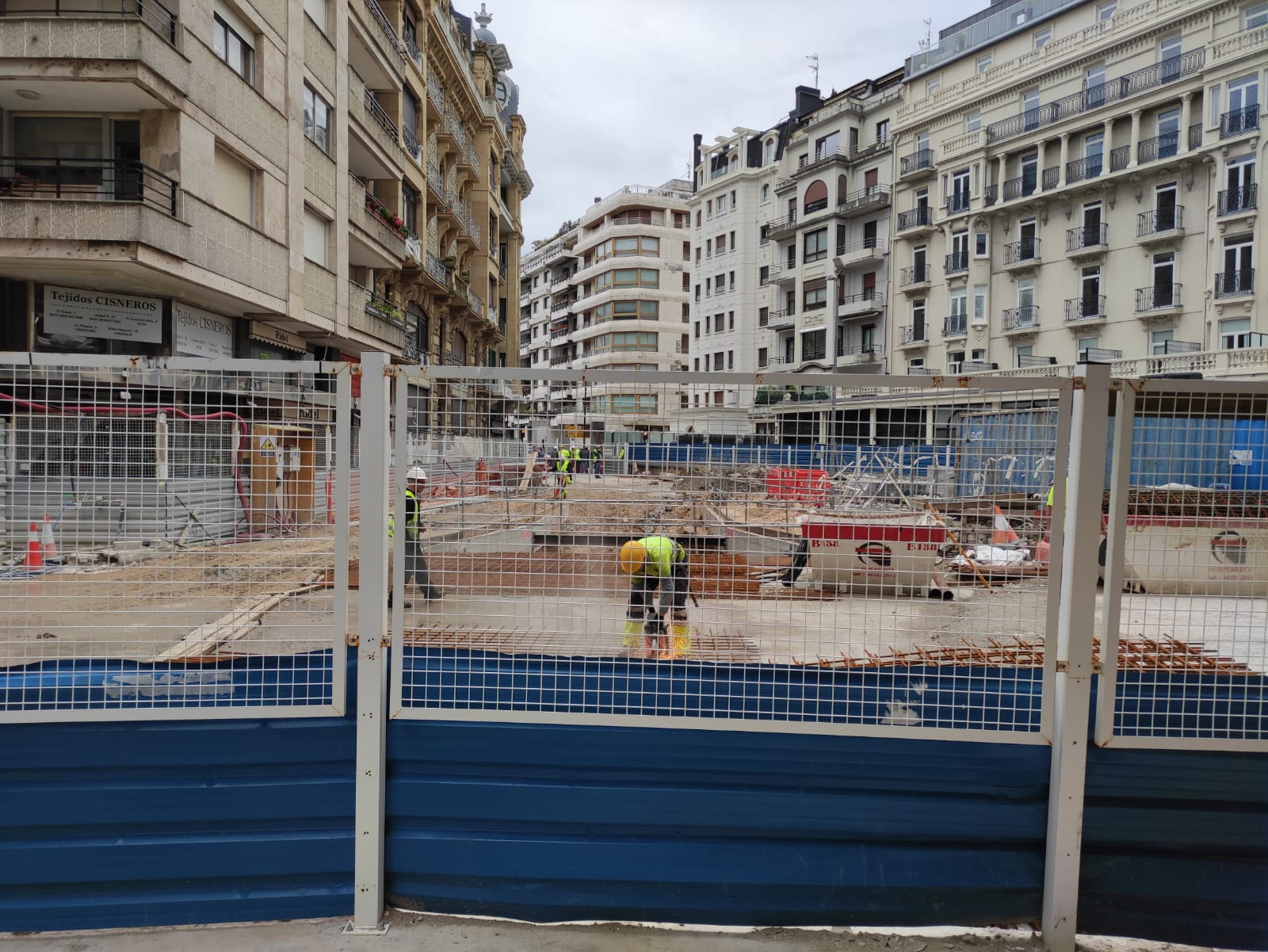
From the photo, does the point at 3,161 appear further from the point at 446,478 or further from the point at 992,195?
the point at 992,195

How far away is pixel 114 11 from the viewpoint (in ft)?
45.2

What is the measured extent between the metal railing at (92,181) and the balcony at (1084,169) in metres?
36.7

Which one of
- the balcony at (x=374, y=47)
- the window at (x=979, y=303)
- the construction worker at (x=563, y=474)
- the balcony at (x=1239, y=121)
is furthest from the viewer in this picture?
the window at (x=979, y=303)

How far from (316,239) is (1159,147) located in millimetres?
33189

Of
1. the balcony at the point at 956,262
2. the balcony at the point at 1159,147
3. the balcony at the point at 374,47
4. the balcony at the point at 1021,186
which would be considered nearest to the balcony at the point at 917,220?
the balcony at the point at 956,262

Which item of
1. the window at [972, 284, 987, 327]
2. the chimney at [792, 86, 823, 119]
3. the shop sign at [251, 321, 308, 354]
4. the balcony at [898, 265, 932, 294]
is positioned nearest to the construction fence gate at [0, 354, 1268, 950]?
the shop sign at [251, 321, 308, 354]

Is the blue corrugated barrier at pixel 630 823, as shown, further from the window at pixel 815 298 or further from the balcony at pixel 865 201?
the window at pixel 815 298

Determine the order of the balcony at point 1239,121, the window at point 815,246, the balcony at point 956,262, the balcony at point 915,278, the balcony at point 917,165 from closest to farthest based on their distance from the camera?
1. the balcony at point 1239,121
2. the balcony at point 956,262
3. the balcony at point 917,165
4. the balcony at point 915,278
5. the window at point 815,246

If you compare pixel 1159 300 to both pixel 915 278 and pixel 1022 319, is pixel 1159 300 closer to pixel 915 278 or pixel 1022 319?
pixel 1022 319

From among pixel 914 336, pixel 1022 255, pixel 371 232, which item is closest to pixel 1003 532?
pixel 371 232

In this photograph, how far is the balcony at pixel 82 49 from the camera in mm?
13289

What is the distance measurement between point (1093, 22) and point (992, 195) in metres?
7.95

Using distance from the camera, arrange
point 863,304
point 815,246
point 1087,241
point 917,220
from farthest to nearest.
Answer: point 815,246
point 863,304
point 917,220
point 1087,241

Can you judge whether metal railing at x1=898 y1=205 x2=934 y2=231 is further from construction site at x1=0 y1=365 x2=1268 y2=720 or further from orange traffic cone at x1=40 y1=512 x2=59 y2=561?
orange traffic cone at x1=40 y1=512 x2=59 y2=561
